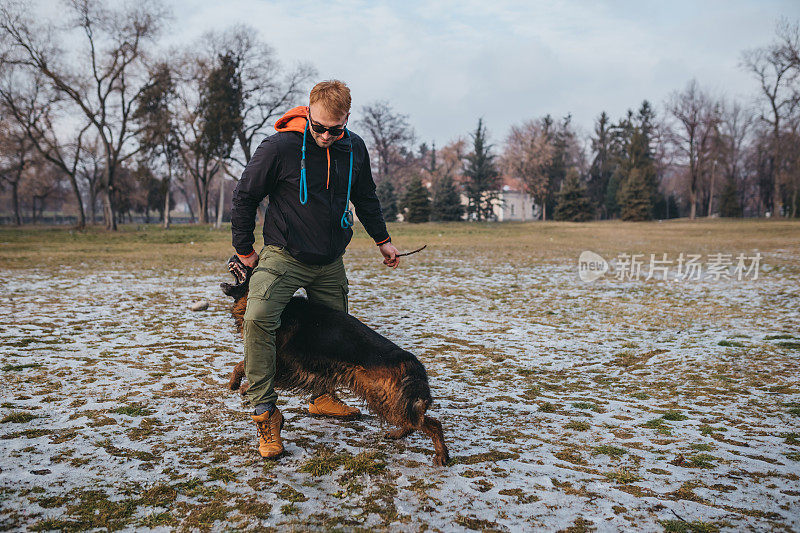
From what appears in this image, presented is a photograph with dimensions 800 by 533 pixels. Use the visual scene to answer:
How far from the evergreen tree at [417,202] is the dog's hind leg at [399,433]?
4202 cm

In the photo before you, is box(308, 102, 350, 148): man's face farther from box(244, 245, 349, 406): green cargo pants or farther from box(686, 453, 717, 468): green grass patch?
box(686, 453, 717, 468): green grass patch

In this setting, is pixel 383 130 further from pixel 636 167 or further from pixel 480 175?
pixel 636 167

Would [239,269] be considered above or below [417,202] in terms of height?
below

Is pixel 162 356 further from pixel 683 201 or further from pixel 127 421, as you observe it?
pixel 683 201

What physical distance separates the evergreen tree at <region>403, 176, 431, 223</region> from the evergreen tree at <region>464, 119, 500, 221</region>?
Result: 11.8 meters

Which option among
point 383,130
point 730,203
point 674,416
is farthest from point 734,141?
point 674,416

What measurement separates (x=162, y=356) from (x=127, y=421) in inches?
66.6

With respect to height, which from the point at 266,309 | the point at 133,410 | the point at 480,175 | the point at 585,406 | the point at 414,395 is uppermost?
the point at 480,175

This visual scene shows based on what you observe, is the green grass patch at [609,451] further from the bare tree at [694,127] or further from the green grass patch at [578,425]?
the bare tree at [694,127]

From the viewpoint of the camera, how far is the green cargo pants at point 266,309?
2957 mm

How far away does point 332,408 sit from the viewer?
3613 millimetres

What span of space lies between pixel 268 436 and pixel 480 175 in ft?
179

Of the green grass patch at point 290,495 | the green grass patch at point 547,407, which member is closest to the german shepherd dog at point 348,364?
the green grass patch at point 290,495

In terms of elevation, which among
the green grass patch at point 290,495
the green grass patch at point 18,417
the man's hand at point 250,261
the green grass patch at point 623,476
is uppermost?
the man's hand at point 250,261
